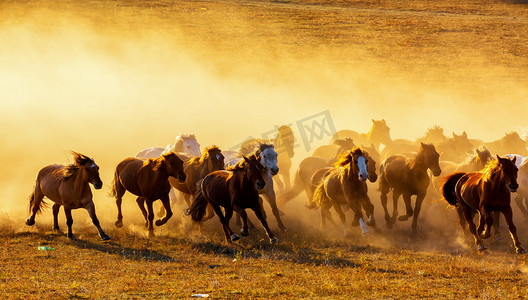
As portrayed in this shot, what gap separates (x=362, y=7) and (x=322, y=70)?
16.5m

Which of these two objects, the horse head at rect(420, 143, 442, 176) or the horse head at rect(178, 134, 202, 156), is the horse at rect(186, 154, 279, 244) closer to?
the horse head at rect(420, 143, 442, 176)

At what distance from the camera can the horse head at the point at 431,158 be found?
15.4m

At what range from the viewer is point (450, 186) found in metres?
13.8

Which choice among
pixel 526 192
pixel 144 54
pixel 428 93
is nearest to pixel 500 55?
pixel 428 93

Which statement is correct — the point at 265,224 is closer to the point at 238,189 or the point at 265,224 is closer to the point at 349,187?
the point at 238,189

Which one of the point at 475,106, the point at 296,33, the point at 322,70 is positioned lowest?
the point at 475,106

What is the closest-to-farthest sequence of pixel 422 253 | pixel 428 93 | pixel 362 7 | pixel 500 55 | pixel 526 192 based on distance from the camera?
1. pixel 422 253
2. pixel 526 192
3. pixel 428 93
4. pixel 500 55
5. pixel 362 7

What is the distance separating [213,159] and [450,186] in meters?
5.39

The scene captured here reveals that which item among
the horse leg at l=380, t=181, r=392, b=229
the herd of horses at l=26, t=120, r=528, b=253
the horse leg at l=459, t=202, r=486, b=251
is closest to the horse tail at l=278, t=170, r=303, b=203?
the herd of horses at l=26, t=120, r=528, b=253

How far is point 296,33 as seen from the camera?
194 feet

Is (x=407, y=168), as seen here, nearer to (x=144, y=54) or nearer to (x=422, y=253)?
(x=422, y=253)

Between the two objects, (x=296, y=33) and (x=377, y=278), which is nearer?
(x=377, y=278)

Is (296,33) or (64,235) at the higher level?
(296,33)

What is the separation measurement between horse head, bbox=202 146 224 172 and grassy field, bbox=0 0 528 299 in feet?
4.84
